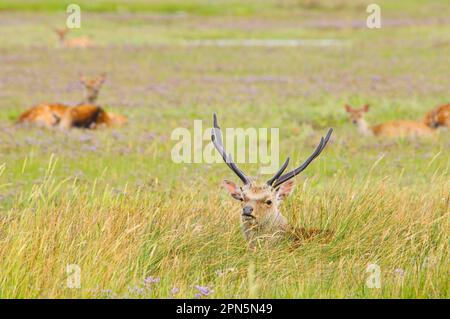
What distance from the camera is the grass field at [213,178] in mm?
7082

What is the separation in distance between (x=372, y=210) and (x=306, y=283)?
1683 mm

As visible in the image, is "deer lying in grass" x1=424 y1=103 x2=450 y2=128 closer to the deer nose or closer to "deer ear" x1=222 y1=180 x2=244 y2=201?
"deer ear" x1=222 y1=180 x2=244 y2=201

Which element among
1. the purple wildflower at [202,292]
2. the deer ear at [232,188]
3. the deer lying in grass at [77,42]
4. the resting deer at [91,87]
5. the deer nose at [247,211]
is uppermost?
the deer lying in grass at [77,42]

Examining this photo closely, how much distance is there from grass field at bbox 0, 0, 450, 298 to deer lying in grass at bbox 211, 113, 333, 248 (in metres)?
0.17

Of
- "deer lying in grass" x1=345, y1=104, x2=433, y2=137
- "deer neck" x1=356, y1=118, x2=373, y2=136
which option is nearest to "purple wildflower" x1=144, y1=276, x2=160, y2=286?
"deer lying in grass" x1=345, y1=104, x2=433, y2=137

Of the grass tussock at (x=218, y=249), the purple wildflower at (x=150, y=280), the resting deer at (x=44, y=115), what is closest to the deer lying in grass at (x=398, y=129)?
the resting deer at (x=44, y=115)

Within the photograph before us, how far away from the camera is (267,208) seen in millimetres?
7891

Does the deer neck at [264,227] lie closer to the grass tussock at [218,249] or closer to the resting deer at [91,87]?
the grass tussock at [218,249]

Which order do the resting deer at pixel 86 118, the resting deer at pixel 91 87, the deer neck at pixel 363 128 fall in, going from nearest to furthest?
the deer neck at pixel 363 128 → the resting deer at pixel 86 118 → the resting deer at pixel 91 87

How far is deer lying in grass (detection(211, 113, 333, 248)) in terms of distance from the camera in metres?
7.82

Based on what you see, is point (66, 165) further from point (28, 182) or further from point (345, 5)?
point (345, 5)

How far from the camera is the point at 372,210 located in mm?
8453

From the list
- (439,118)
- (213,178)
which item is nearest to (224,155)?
(213,178)

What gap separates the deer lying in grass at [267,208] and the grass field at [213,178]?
0.17m
